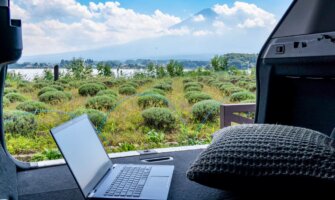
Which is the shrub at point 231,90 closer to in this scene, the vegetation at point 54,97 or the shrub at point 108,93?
the shrub at point 108,93

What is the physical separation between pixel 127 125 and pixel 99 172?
1.00 metres

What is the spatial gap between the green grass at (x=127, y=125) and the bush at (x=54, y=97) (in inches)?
1.0

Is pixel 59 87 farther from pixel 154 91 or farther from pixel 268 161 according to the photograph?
pixel 268 161

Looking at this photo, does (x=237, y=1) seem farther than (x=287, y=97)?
Yes

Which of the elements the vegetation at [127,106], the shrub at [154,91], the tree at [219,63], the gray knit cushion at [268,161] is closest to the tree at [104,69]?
the vegetation at [127,106]

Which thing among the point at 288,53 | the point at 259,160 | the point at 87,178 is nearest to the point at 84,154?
the point at 87,178

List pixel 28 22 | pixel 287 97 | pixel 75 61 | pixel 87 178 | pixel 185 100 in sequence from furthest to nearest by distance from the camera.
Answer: pixel 185 100 < pixel 75 61 < pixel 28 22 < pixel 287 97 < pixel 87 178

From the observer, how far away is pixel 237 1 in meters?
2.47

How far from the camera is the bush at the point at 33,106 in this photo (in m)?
2.06

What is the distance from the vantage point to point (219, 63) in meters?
2.63

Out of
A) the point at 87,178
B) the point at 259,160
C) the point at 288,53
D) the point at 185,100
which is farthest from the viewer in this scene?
the point at 185,100

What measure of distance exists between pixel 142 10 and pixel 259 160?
1.66 meters

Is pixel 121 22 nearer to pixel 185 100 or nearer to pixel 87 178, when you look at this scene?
pixel 185 100

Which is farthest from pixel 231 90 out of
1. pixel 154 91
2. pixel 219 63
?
pixel 154 91
